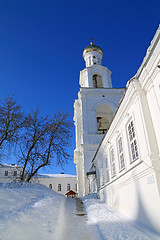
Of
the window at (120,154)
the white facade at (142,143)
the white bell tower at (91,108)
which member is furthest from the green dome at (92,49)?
the window at (120,154)

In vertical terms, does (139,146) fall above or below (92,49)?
below

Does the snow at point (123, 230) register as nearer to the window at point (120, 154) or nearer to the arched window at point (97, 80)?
the window at point (120, 154)

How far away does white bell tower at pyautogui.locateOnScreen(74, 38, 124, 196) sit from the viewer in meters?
21.7

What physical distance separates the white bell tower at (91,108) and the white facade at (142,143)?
1279cm

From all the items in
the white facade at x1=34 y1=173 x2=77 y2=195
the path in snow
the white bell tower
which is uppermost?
the white bell tower

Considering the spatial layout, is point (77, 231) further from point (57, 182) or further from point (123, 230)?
point (57, 182)

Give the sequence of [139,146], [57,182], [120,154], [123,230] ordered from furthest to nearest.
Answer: [57,182] → [120,154] → [139,146] → [123,230]

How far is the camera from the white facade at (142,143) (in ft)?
18.5

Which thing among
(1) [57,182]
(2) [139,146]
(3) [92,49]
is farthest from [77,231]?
(1) [57,182]

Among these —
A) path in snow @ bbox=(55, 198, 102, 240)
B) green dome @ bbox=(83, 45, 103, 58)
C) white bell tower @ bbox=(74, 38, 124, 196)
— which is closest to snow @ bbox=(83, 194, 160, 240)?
path in snow @ bbox=(55, 198, 102, 240)

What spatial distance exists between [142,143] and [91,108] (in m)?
18.1

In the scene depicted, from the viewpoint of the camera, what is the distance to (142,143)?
6434 mm

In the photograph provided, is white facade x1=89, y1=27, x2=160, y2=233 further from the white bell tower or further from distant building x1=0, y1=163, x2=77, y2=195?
distant building x1=0, y1=163, x2=77, y2=195

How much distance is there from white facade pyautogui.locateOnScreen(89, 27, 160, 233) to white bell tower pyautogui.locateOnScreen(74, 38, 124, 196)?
12789 millimetres
